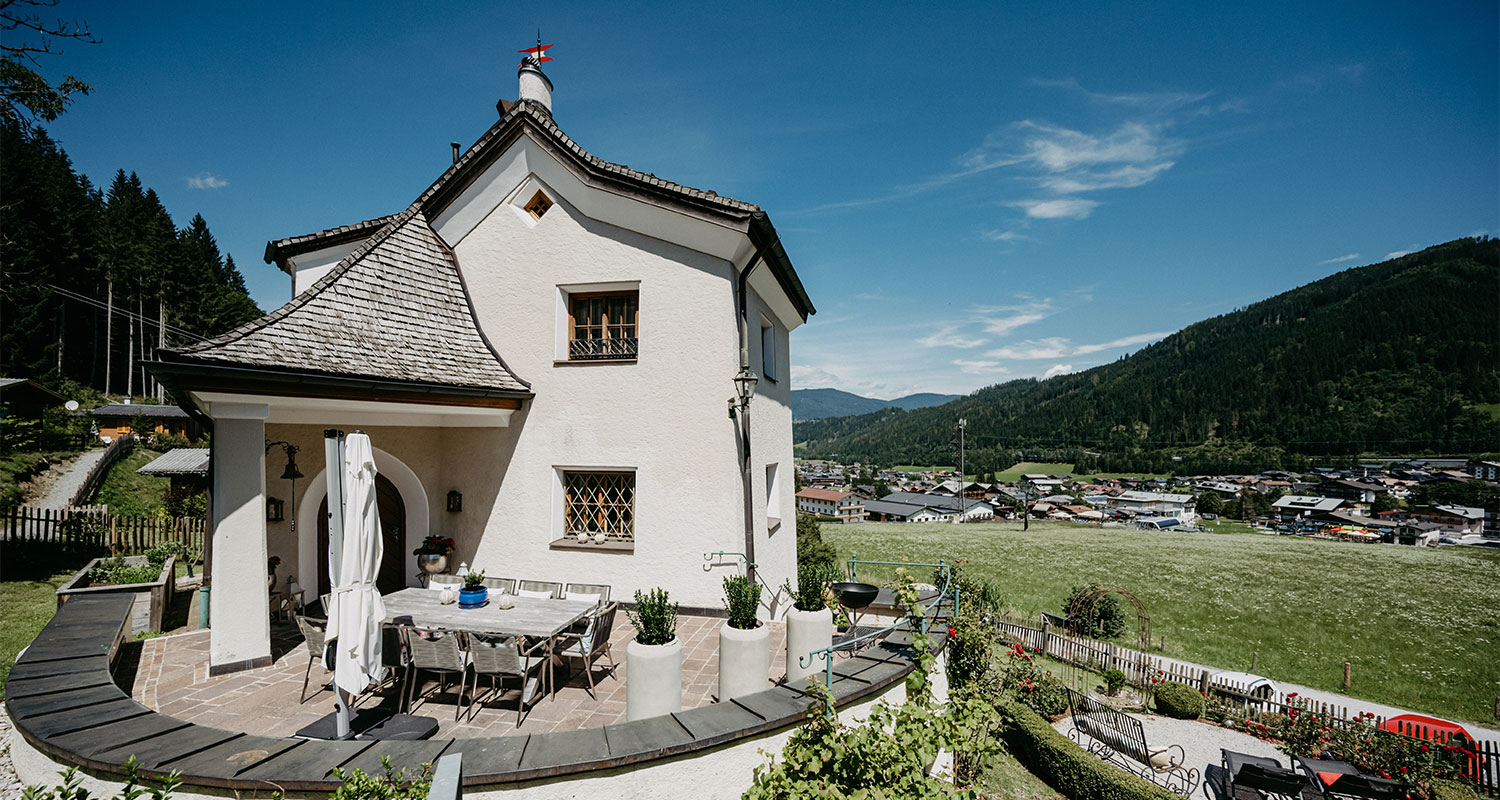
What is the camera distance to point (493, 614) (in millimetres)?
6738

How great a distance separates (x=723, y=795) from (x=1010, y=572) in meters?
38.8

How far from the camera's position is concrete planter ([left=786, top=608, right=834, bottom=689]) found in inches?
234

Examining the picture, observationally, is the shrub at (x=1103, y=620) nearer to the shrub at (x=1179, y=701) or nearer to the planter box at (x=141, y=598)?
the shrub at (x=1179, y=701)

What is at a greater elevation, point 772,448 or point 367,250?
point 367,250

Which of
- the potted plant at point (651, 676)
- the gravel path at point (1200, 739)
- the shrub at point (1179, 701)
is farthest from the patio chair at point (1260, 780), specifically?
the potted plant at point (651, 676)

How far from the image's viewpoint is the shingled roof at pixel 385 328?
6.65m

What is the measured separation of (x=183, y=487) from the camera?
21.3 meters

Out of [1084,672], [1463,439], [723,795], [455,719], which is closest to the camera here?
[723,795]

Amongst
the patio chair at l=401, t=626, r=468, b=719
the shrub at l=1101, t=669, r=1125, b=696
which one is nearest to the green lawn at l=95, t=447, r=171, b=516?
the patio chair at l=401, t=626, r=468, b=719

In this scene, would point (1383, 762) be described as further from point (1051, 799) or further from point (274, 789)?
point (274, 789)

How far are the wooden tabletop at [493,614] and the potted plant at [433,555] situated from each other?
1.41 metres

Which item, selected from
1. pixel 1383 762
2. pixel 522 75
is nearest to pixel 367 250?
pixel 522 75

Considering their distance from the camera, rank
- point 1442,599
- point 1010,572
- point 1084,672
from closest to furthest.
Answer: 1. point 1084,672
2. point 1442,599
3. point 1010,572

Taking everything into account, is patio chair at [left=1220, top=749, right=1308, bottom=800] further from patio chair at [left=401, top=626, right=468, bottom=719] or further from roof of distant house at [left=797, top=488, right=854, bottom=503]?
roof of distant house at [left=797, top=488, right=854, bottom=503]
